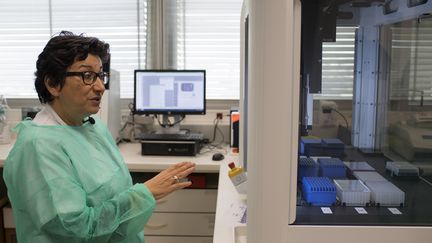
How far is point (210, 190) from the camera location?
226 cm

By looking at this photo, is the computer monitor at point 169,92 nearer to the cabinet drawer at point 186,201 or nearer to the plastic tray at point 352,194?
the cabinet drawer at point 186,201

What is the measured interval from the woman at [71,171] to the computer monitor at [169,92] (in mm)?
1233

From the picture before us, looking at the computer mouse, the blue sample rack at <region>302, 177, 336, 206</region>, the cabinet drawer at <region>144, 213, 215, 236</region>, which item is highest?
the blue sample rack at <region>302, 177, 336, 206</region>

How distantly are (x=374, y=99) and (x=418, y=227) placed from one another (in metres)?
0.39

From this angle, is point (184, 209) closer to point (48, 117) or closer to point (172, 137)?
point (172, 137)

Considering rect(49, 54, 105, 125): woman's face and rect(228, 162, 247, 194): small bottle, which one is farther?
rect(228, 162, 247, 194): small bottle

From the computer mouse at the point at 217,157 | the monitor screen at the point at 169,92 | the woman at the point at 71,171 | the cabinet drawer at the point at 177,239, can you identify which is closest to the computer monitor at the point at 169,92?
the monitor screen at the point at 169,92

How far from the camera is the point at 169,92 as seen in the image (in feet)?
8.43

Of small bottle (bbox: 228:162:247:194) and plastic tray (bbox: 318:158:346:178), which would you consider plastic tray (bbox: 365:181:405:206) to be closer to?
plastic tray (bbox: 318:158:346:178)

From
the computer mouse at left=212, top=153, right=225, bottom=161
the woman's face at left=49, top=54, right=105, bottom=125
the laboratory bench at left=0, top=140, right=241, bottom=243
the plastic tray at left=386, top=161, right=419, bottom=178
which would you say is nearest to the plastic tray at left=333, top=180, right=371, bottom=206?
the plastic tray at left=386, top=161, right=419, bottom=178

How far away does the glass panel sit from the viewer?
96 cm

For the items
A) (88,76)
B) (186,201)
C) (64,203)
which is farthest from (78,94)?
(186,201)

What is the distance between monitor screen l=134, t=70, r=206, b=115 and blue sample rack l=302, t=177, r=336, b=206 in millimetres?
1644

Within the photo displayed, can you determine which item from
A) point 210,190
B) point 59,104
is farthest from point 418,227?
point 210,190
